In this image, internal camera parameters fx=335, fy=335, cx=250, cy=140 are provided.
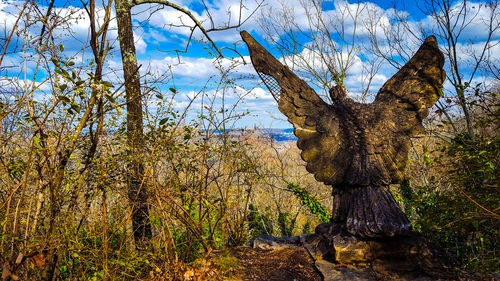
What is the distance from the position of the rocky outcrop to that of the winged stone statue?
0.69 ft

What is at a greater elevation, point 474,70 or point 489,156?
point 474,70

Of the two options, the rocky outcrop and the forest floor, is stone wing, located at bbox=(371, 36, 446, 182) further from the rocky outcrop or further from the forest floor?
the forest floor

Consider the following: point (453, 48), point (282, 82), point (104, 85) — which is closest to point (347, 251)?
point (282, 82)

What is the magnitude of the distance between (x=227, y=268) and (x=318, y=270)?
40.0 inches

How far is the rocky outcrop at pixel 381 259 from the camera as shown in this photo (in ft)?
11.1

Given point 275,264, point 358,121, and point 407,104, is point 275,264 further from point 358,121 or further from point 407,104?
point 407,104

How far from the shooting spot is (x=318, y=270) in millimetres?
3727

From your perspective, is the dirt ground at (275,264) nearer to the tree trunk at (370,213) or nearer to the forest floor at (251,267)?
the forest floor at (251,267)

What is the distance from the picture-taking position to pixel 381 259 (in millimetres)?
3643

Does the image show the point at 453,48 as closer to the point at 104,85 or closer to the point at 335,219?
the point at 335,219

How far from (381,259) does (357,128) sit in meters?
1.47

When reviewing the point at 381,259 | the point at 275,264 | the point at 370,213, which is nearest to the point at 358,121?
the point at 370,213

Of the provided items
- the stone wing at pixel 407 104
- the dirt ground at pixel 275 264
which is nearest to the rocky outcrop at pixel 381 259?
the dirt ground at pixel 275 264

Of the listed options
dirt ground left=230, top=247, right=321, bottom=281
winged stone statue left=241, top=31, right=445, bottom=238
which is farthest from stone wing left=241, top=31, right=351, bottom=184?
dirt ground left=230, top=247, right=321, bottom=281
